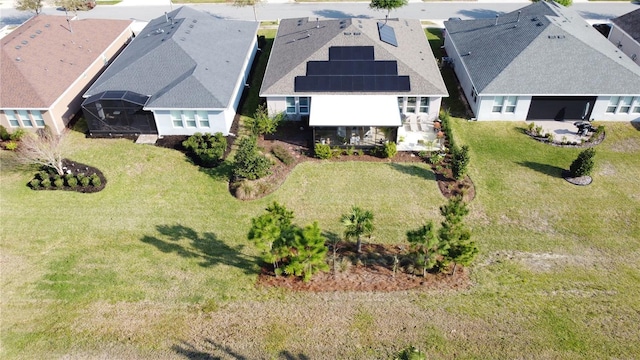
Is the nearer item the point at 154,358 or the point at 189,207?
the point at 154,358

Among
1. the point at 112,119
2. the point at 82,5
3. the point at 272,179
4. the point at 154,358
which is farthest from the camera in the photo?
the point at 82,5

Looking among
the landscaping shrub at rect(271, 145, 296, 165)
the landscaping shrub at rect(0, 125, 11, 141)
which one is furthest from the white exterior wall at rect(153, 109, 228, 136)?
the landscaping shrub at rect(0, 125, 11, 141)

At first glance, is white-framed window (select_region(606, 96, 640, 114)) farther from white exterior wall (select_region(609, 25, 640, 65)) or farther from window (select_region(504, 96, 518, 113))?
white exterior wall (select_region(609, 25, 640, 65))

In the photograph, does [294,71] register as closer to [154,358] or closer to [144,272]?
[144,272]

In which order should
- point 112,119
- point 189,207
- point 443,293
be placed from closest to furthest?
1. point 443,293
2. point 189,207
3. point 112,119

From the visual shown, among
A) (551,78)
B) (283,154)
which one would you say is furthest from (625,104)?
(283,154)

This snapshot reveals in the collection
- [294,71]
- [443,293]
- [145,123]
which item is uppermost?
[294,71]

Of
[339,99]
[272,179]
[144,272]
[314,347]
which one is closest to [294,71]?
[339,99]

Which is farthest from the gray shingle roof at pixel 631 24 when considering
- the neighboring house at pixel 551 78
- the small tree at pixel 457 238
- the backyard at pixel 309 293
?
the small tree at pixel 457 238
